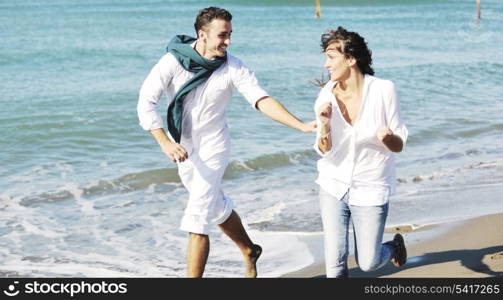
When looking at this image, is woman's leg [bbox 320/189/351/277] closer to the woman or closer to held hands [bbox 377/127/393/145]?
the woman

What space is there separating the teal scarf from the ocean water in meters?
1.61

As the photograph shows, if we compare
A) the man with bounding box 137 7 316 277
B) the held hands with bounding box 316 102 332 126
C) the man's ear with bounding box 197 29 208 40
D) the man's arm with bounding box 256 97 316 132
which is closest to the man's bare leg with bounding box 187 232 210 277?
the man with bounding box 137 7 316 277

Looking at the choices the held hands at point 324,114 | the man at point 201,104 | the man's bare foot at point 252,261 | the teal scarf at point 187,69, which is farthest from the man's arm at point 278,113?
the man's bare foot at point 252,261

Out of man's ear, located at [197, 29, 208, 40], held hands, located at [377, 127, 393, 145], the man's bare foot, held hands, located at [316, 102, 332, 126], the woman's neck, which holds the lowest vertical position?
the man's bare foot

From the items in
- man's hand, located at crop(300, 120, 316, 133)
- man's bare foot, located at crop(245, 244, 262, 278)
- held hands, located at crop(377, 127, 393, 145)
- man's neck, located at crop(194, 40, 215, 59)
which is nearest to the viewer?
held hands, located at crop(377, 127, 393, 145)

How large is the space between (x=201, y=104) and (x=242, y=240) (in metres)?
1.13

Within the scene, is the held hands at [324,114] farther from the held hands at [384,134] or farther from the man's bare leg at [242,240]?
the man's bare leg at [242,240]

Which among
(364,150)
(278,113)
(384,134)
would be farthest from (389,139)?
(278,113)

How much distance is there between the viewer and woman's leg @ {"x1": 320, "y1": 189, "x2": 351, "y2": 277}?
5.55 meters

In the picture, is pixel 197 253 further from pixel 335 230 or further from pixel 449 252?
pixel 449 252

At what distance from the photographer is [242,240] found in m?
6.75

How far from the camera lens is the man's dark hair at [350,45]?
17.9 ft

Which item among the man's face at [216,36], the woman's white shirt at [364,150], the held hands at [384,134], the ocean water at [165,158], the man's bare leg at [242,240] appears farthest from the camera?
the ocean water at [165,158]

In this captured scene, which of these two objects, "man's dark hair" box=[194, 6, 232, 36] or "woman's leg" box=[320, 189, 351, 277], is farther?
"man's dark hair" box=[194, 6, 232, 36]
